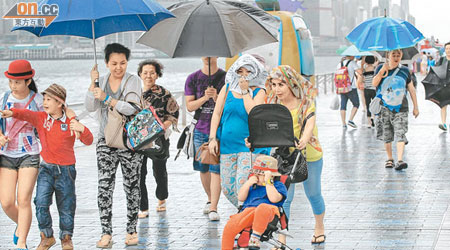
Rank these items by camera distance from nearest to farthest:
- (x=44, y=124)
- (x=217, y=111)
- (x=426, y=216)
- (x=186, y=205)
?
(x=44, y=124) < (x=217, y=111) < (x=426, y=216) < (x=186, y=205)

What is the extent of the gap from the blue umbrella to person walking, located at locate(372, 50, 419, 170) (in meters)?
0.28

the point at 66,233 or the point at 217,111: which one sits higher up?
the point at 217,111

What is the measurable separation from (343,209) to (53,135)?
346 centimetres

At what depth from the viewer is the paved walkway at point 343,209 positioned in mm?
7426

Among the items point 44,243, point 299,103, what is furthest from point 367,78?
point 44,243

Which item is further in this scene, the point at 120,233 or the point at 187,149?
the point at 187,149

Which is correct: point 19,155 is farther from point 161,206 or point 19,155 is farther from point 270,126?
point 161,206

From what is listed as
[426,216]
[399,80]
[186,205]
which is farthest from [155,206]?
[399,80]

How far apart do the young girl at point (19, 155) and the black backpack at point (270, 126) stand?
1.86 meters

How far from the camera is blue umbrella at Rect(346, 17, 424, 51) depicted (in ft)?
36.6

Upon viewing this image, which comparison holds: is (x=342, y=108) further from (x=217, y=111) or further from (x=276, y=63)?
(x=217, y=111)

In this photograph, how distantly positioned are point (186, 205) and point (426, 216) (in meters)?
2.65

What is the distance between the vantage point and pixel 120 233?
791cm

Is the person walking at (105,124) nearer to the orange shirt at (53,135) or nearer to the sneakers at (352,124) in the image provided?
the orange shirt at (53,135)
